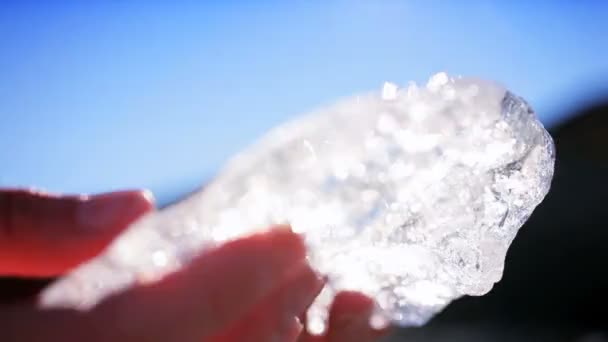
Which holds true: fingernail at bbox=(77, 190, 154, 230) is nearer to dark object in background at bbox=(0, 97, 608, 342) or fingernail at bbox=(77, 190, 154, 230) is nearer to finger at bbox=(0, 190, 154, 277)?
finger at bbox=(0, 190, 154, 277)

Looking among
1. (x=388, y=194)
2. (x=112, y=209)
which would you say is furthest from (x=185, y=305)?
(x=388, y=194)

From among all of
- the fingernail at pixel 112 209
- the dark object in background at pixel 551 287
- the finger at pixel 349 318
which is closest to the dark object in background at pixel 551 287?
the dark object in background at pixel 551 287

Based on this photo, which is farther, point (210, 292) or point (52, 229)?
point (52, 229)

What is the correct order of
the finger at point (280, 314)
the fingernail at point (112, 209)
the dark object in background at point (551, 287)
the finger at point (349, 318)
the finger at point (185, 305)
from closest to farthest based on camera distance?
the finger at point (185, 305) → the finger at point (280, 314) → the fingernail at point (112, 209) → the finger at point (349, 318) → the dark object in background at point (551, 287)

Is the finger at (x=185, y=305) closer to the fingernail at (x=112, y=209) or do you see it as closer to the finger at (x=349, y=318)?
the fingernail at (x=112, y=209)

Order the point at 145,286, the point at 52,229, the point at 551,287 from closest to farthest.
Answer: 1. the point at 145,286
2. the point at 52,229
3. the point at 551,287

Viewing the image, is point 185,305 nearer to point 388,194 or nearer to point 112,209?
point 112,209

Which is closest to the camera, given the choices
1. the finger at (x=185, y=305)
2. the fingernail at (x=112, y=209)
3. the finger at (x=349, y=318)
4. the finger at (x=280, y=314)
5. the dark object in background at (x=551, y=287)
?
the finger at (x=185, y=305)
